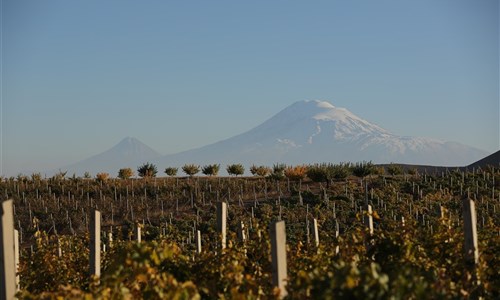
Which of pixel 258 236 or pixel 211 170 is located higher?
pixel 211 170

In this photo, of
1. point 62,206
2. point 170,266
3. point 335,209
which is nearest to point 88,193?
point 62,206

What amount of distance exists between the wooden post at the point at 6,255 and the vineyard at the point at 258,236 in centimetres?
26

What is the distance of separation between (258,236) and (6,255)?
11.0 feet

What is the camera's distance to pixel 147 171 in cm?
3569

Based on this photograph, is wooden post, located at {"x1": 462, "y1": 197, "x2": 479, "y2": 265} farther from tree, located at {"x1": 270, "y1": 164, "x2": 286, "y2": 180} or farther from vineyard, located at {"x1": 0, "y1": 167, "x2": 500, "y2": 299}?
tree, located at {"x1": 270, "y1": 164, "x2": 286, "y2": 180}

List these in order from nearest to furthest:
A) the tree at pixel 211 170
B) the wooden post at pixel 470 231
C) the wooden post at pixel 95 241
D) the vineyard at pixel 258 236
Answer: the vineyard at pixel 258 236
the wooden post at pixel 470 231
the wooden post at pixel 95 241
the tree at pixel 211 170

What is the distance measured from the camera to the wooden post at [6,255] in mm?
5586

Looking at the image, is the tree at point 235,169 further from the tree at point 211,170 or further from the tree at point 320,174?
the tree at point 320,174

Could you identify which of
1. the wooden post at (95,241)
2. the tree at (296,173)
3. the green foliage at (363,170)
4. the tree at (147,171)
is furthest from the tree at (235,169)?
the wooden post at (95,241)

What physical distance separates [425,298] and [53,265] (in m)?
6.95

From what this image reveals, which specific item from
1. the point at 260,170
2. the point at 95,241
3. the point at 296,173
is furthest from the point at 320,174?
the point at 95,241

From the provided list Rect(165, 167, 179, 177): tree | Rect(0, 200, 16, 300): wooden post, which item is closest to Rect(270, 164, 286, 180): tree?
Rect(165, 167, 179, 177): tree

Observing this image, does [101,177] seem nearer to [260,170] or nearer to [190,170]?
[190,170]

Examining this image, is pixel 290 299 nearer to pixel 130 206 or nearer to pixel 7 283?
pixel 7 283
